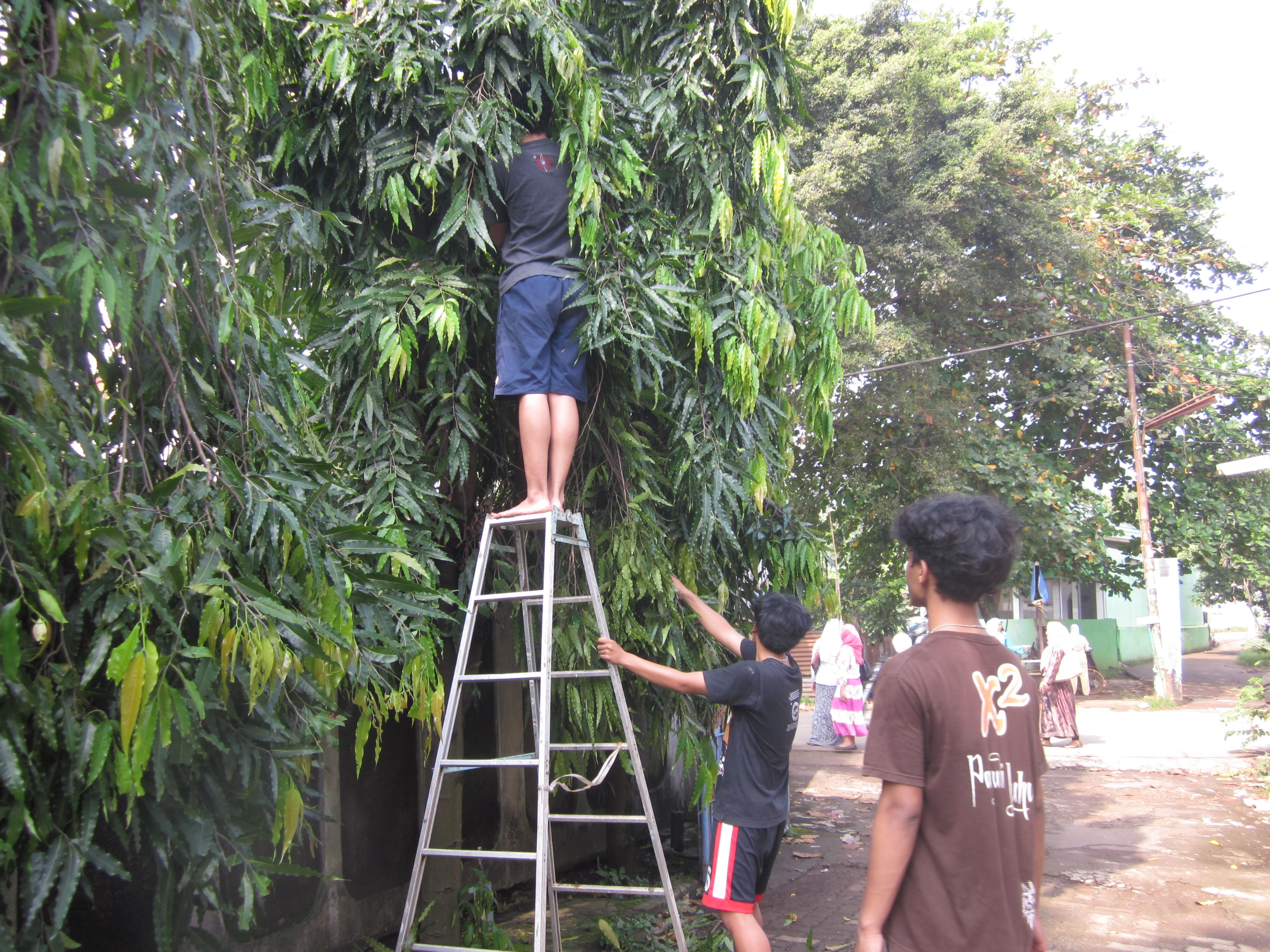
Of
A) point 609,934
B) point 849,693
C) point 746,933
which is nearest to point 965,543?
point 746,933

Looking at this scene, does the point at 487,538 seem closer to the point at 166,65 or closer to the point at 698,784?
the point at 698,784

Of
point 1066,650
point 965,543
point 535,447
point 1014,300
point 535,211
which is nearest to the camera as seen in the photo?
point 965,543

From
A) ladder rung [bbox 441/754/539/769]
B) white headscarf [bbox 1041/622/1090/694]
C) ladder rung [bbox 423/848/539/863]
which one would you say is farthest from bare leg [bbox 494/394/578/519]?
white headscarf [bbox 1041/622/1090/694]

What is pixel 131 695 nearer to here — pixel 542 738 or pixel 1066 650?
pixel 542 738

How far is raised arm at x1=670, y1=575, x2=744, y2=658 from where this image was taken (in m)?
4.07

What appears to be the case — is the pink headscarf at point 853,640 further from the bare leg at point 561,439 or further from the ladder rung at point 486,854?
the ladder rung at point 486,854

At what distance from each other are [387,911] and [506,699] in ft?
4.83

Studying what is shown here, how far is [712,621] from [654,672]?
57cm

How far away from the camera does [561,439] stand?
3705 millimetres

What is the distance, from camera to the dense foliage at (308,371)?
1885mm

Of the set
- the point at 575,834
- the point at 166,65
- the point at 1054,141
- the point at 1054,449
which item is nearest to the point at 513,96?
the point at 166,65

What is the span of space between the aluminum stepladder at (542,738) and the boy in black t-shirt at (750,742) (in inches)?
10.2

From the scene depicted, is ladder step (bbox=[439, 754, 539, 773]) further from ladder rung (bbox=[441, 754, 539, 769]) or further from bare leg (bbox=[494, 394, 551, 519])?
bare leg (bbox=[494, 394, 551, 519])

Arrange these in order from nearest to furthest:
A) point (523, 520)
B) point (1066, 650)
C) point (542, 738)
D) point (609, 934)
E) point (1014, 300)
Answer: point (542, 738) → point (523, 520) → point (609, 934) → point (1066, 650) → point (1014, 300)
